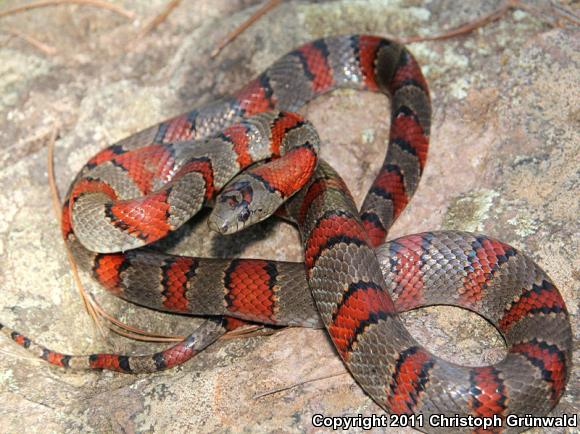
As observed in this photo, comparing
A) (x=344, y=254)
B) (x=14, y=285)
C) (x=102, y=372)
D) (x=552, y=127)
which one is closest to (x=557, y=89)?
(x=552, y=127)

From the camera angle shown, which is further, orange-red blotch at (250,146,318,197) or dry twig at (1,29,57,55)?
dry twig at (1,29,57,55)

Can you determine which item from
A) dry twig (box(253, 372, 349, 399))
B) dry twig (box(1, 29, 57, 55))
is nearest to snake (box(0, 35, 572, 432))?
dry twig (box(253, 372, 349, 399))

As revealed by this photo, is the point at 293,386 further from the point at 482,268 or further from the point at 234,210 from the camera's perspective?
the point at 482,268

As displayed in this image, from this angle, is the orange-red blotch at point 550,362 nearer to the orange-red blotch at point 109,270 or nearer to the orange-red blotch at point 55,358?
the orange-red blotch at point 109,270

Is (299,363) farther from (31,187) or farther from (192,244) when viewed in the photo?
(31,187)

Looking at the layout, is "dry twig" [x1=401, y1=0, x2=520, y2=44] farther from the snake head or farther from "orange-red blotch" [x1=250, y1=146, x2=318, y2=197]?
the snake head

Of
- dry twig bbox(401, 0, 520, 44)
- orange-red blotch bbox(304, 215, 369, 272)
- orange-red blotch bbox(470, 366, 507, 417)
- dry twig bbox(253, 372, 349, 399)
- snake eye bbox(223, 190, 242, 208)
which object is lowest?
dry twig bbox(253, 372, 349, 399)

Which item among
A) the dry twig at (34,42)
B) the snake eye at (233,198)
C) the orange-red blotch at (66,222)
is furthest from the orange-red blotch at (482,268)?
the dry twig at (34,42)

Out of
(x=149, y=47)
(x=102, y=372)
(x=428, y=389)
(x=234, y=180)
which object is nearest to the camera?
(x=428, y=389)
